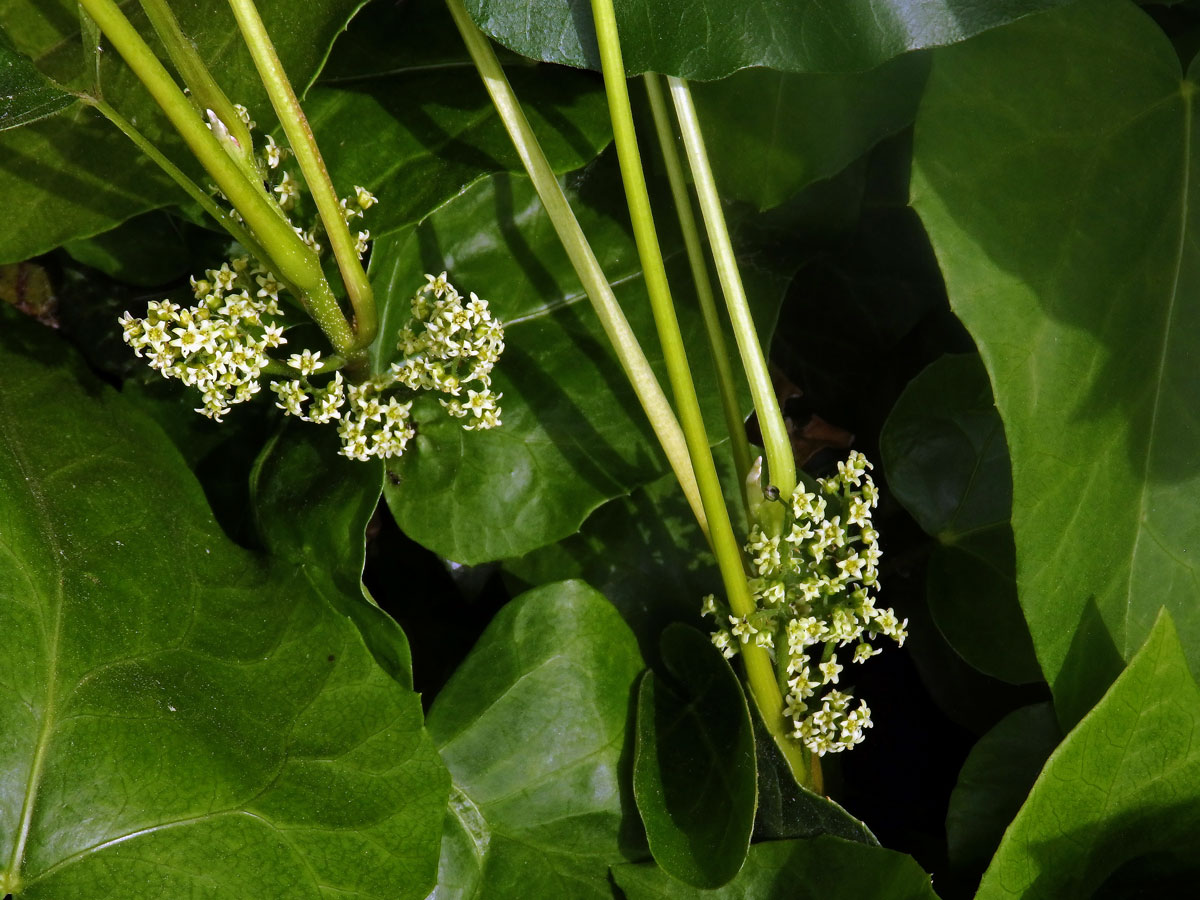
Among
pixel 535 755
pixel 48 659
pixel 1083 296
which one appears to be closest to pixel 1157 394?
pixel 1083 296

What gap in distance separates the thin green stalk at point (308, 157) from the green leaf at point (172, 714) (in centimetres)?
19

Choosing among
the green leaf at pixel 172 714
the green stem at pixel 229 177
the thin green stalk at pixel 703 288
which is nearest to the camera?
the green stem at pixel 229 177

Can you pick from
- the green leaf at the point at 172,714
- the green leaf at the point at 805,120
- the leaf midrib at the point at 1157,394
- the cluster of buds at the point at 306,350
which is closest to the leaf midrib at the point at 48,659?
the green leaf at the point at 172,714

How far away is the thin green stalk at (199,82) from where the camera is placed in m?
0.52

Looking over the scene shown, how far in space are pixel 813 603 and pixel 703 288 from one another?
22 centimetres

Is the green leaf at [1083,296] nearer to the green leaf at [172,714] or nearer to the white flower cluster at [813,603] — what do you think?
the white flower cluster at [813,603]

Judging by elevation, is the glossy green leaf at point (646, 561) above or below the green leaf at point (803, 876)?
above

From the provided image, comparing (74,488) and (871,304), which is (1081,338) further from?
(74,488)

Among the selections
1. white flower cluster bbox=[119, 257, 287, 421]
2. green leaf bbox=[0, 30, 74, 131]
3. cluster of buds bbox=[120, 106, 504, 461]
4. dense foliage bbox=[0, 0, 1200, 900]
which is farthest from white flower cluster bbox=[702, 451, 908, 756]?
green leaf bbox=[0, 30, 74, 131]

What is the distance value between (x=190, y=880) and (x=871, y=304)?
2.14 ft

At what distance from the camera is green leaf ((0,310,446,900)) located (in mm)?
566

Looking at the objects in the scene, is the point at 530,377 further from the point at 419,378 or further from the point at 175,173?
the point at 175,173

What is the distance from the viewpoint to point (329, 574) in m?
0.69

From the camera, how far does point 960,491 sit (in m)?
0.78
